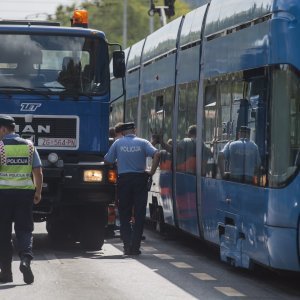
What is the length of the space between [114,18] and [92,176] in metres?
71.4

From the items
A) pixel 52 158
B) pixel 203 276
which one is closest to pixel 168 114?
pixel 52 158

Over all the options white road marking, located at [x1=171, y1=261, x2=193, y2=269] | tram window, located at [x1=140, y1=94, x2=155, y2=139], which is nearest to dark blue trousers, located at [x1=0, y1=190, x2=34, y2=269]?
white road marking, located at [x1=171, y1=261, x2=193, y2=269]

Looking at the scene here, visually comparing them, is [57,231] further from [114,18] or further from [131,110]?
[114,18]

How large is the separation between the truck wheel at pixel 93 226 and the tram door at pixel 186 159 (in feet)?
3.51

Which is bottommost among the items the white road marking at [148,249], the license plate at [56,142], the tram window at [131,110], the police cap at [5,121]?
the white road marking at [148,249]

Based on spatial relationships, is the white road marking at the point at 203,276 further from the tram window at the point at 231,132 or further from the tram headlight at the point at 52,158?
the tram headlight at the point at 52,158

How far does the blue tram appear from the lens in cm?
1269

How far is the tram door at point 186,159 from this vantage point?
16.9 meters

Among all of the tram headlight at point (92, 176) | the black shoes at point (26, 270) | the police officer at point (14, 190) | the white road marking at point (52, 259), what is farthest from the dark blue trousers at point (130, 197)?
the black shoes at point (26, 270)

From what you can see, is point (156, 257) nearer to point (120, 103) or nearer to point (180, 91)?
point (180, 91)

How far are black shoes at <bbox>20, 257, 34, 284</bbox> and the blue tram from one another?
7.33 feet

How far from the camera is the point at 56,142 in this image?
17484 millimetres

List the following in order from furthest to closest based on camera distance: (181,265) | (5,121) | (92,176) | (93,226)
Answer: (93,226) → (92,176) → (181,265) → (5,121)

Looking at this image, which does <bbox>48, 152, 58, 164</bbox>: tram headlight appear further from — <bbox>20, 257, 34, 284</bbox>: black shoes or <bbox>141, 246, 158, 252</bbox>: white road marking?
<bbox>20, 257, 34, 284</bbox>: black shoes
